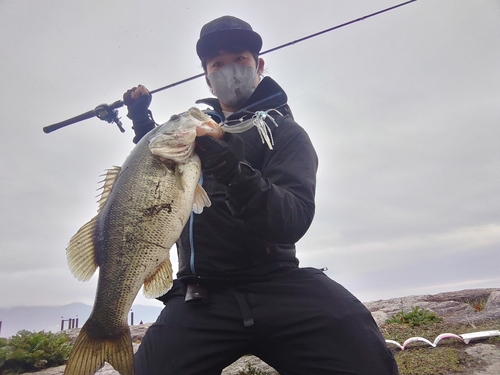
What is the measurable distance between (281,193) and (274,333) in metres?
1.26

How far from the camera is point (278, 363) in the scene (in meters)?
3.19

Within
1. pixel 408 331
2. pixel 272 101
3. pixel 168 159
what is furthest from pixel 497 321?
pixel 168 159

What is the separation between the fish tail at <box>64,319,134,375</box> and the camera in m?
2.71

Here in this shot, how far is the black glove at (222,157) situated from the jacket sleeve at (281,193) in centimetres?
7

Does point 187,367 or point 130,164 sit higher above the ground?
point 130,164

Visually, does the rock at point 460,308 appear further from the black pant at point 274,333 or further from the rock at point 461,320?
the black pant at point 274,333

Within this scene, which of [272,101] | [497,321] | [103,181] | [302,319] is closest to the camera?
[302,319]

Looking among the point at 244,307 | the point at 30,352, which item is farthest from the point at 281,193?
the point at 30,352

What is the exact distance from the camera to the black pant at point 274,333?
290cm

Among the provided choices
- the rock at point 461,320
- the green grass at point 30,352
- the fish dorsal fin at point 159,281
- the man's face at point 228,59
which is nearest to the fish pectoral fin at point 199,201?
the fish dorsal fin at point 159,281

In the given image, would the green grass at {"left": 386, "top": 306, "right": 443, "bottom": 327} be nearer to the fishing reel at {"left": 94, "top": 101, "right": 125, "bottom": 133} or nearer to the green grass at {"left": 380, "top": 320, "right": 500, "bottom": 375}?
the green grass at {"left": 380, "top": 320, "right": 500, "bottom": 375}

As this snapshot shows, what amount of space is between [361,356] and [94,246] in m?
2.36

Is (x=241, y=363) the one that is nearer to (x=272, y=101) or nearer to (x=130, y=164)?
(x=130, y=164)

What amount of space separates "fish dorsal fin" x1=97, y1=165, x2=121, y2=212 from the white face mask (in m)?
1.67
